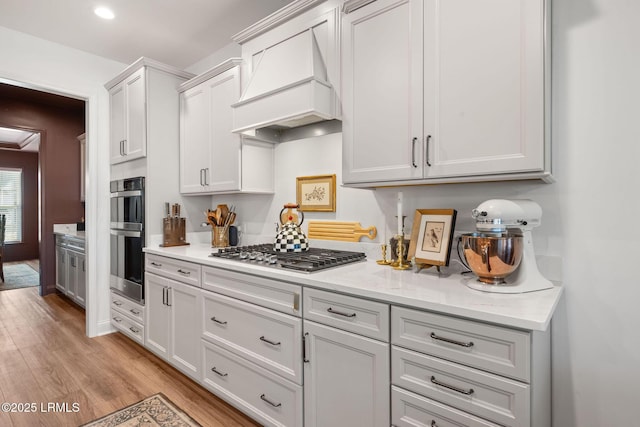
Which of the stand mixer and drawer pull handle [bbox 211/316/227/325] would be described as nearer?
the stand mixer

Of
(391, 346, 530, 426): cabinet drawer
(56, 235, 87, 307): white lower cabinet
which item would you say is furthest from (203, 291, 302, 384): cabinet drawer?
(56, 235, 87, 307): white lower cabinet

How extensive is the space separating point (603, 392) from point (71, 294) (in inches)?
207

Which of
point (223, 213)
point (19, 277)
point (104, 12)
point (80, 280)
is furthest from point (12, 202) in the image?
point (223, 213)

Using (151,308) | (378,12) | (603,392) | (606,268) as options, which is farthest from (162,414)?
(378,12)

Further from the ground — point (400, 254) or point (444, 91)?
point (444, 91)

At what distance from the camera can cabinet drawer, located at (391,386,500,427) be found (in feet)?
3.69

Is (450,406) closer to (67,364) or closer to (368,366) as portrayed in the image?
(368,366)

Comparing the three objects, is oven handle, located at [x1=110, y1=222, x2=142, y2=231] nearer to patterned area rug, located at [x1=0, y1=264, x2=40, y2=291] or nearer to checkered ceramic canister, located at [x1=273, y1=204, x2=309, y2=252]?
checkered ceramic canister, located at [x1=273, y1=204, x2=309, y2=252]

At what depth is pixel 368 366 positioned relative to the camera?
1.38 meters

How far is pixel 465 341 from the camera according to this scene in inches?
44.4

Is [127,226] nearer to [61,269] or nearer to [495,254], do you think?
[61,269]

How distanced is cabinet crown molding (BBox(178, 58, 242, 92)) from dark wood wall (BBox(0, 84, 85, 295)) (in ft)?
9.21

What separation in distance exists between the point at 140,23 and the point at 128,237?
1827mm

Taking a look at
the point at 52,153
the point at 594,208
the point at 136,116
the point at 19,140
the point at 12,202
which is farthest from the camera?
the point at 12,202
